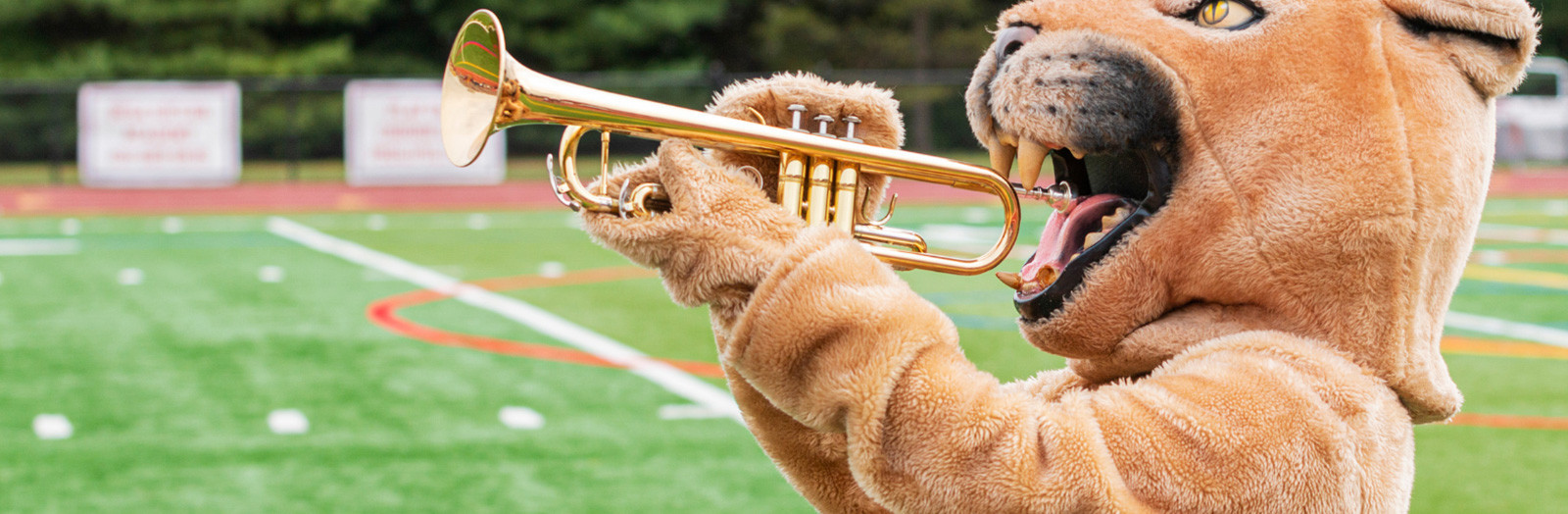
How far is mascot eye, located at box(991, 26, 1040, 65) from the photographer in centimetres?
207

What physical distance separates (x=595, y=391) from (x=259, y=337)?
7.12ft

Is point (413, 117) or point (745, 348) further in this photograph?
point (413, 117)

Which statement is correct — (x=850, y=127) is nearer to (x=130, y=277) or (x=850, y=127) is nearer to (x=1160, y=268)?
(x=1160, y=268)

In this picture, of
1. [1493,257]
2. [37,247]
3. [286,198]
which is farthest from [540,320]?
[286,198]

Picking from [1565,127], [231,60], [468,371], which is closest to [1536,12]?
[468,371]

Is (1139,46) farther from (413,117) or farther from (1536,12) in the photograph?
(413,117)

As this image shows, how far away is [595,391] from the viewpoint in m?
5.93

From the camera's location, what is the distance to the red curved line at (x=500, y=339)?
659 centimetres

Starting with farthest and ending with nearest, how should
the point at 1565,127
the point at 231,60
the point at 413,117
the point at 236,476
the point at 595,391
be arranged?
the point at 231,60
the point at 1565,127
the point at 413,117
the point at 595,391
the point at 236,476

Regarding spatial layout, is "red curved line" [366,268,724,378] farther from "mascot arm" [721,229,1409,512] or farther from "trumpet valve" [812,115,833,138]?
"mascot arm" [721,229,1409,512]

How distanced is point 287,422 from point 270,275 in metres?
4.82

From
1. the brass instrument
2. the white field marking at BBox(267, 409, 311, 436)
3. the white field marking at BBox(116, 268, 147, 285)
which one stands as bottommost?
the white field marking at BBox(116, 268, 147, 285)

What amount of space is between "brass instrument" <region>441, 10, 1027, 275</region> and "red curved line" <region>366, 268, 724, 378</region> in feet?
12.4

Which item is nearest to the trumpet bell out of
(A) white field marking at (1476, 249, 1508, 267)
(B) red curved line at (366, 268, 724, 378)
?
(B) red curved line at (366, 268, 724, 378)
